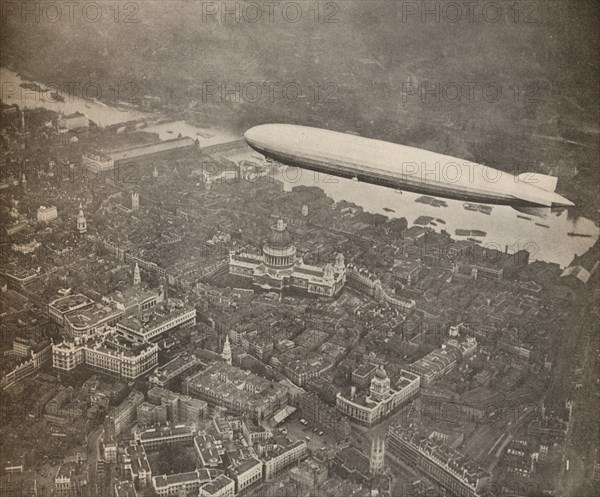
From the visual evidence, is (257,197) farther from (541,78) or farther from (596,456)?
(596,456)

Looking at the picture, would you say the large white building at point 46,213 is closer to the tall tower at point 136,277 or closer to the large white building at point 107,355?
the tall tower at point 136,277

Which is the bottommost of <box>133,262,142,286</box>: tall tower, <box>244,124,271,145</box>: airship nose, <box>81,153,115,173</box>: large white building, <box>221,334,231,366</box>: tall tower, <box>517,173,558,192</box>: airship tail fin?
<box>221,334,231,366</box>: tall tower

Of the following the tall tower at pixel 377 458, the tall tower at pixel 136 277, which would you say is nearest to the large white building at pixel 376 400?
the tall tower at pixel 377 458

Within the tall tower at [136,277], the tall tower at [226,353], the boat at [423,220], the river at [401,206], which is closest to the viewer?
the river at [401,206]

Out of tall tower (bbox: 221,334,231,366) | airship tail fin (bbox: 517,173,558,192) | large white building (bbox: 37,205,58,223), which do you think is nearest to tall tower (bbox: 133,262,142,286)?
large white building (bbox: 37,205,58,223)

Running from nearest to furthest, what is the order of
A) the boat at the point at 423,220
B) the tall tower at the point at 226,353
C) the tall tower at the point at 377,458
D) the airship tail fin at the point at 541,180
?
the tall tower at the point at 377,458
the airship tail fin at the point at 541,180
the tall tower at the point at 226,353
the boat at the point at 423,220

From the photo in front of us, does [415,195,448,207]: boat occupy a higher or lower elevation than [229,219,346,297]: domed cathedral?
higher

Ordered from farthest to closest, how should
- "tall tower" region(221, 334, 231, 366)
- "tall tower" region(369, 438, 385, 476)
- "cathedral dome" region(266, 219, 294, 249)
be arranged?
"cathedral dome" region(266, 219, 294, 249) < "tall tower" region(221, 334, 231, 366) < "tall tower" region(369, 438, 385, 476)

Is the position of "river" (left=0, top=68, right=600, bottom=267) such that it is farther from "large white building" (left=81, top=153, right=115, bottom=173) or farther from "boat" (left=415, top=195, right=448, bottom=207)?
"large white building" (left=81, top=153, right=115, bottom=173)
